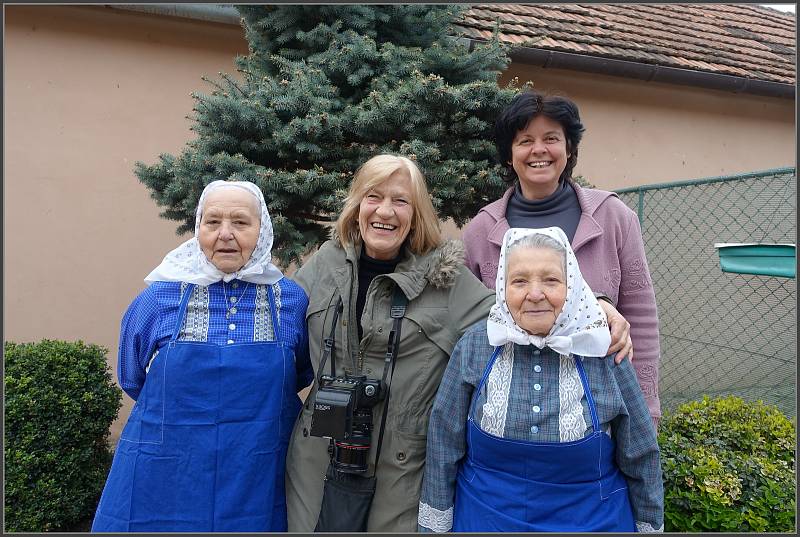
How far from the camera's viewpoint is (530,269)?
1693 mm

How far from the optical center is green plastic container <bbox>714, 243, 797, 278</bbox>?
3.68m

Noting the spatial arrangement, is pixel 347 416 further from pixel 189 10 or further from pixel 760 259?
pixel 189 10

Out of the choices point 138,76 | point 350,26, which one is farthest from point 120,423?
point 350,26

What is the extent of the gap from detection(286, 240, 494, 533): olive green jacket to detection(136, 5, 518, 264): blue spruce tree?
3.82 ft

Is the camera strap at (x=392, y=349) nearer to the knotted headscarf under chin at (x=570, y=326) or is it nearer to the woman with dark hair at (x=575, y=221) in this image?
the knotted headscarf under chin at (x=570, y=326)

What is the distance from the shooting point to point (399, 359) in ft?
6.38

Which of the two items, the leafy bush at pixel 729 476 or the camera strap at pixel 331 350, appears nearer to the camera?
the camera strap at pixel 331 350

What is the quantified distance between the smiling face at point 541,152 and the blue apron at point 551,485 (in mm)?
861

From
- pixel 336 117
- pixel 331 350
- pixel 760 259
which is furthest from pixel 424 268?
pixel 760 259

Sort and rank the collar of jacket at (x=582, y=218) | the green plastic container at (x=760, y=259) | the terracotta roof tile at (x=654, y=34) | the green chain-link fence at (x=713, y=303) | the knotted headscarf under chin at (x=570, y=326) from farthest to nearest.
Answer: the green chain-link fence at (x=713, y=303)
the terracotta roof tile at (x=654, y=34)
the green plastic container at (x=760, y=259)
the collar of jacket at (x=582, y=218)
the knotted headscarf under chin at (x=570, y=326)

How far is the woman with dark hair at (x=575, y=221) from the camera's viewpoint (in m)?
2.18

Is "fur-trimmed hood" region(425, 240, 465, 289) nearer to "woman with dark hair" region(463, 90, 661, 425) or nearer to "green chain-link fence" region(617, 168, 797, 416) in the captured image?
"woman with dark hair" region(463, 90, 661, 425)

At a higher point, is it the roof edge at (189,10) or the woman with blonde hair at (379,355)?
the roof edge at (189,10)

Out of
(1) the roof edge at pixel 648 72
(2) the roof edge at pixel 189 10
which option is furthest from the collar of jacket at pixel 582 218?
(2) the roof edge at pixel 189 10
